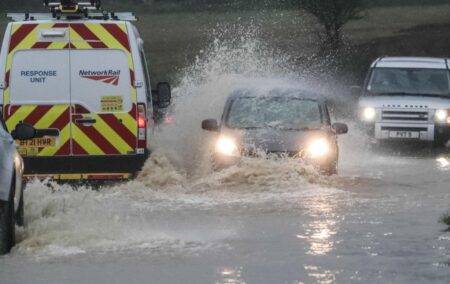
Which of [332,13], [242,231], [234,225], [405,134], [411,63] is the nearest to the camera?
[242,231]

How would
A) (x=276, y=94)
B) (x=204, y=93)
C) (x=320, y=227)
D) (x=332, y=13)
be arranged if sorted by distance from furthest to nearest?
(x=332, y=13), (x=204, y=93), (x=276, y=94), (x=320, y=227)

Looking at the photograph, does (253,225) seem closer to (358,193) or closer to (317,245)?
(317,245)

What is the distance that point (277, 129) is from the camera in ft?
63.1

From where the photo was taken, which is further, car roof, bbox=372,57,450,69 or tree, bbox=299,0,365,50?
tree, bbox=299,0,365,50

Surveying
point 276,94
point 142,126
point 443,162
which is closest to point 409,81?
point 443,162

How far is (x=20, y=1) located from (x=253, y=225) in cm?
5668

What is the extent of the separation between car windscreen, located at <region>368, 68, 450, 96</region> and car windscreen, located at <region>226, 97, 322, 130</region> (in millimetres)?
7722

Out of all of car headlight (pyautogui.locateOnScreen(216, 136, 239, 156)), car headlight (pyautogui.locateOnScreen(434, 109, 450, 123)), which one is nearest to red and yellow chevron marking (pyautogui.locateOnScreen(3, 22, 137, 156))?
car headlight (pyautogui.locateOnScreen(216, 136, 239, 156))

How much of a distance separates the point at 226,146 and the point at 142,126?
5.10 feet

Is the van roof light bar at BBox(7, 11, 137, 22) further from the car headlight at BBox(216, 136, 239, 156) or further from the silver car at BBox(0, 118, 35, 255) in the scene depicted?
the silver car at BBox(0, 118, 35, 255)

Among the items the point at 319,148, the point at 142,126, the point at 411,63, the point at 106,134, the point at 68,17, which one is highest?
the point at 68,17

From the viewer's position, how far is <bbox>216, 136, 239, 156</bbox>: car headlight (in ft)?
62.2

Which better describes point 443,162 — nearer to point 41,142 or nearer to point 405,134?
point 405,134

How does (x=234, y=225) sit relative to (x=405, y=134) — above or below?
below
